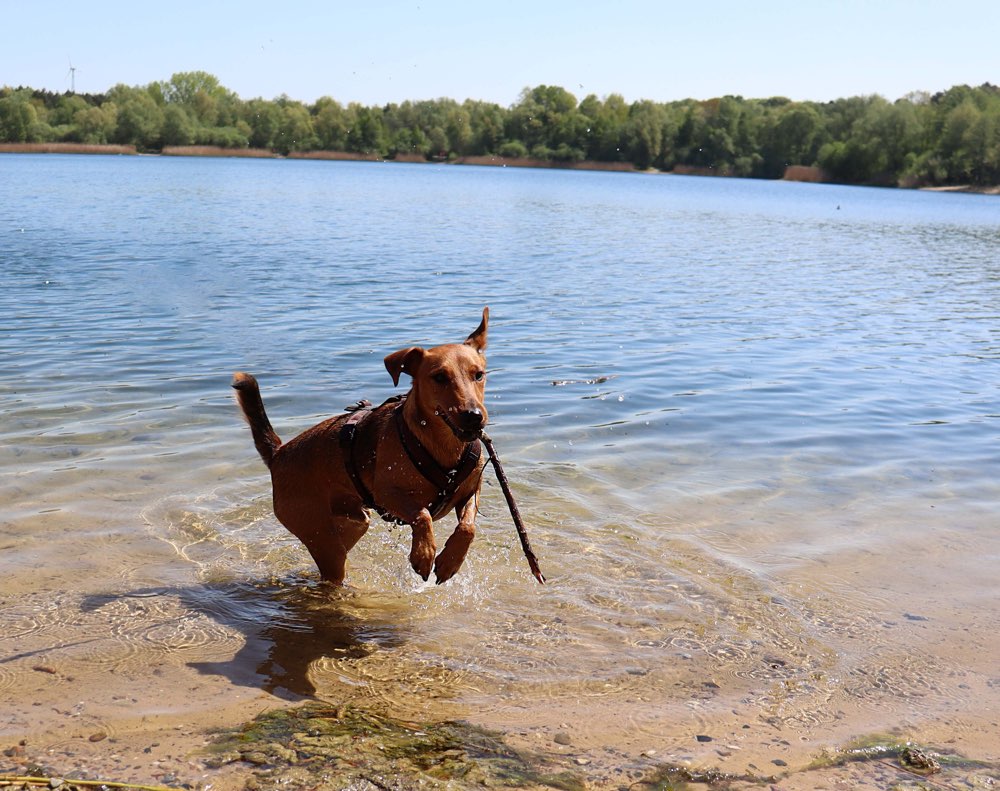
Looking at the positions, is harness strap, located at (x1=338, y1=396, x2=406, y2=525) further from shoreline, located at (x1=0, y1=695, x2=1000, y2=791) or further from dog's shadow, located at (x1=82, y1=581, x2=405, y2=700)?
shoreline, located at (x1=0, y1=695, x2=1000, y2=791)

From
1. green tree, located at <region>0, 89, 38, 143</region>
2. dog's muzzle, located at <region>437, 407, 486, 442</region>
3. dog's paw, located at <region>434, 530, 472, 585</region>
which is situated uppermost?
green tree, located at <region>0, 89, 38, 143</region>

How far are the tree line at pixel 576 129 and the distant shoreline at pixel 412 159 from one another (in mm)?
883

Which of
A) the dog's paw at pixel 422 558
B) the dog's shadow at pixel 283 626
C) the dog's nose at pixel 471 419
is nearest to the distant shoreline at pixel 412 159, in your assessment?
the dog's shadow at pixel 283 626

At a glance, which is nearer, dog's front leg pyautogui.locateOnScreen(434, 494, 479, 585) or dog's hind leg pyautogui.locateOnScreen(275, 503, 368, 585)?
dog's front leg pyautogui.locateOnScreen(434, 494, 479, 585)

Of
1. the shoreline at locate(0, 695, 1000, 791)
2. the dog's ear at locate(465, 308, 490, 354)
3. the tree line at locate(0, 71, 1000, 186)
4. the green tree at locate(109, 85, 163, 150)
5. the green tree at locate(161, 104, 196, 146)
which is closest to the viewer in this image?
the shoreline at locate(0, 695, 1000, 791)

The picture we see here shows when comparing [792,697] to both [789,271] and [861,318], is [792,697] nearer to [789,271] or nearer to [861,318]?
[861,318]

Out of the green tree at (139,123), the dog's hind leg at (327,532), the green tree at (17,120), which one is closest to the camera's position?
the dog's hind leg at (327,532)

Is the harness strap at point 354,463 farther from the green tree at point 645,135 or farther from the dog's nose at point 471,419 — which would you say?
the green tree at point 645,135

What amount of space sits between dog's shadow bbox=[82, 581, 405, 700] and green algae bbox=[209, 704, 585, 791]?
1.70 ft

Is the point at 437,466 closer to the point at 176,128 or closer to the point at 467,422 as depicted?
the point at 467,422

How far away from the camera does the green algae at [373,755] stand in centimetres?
377

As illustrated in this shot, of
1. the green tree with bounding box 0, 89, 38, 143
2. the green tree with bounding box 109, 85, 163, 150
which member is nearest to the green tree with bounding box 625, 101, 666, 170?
the green tree with bounding box 109, 85, 163, 150

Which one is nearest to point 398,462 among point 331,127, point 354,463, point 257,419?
point 354,463

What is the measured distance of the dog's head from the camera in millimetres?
4688
